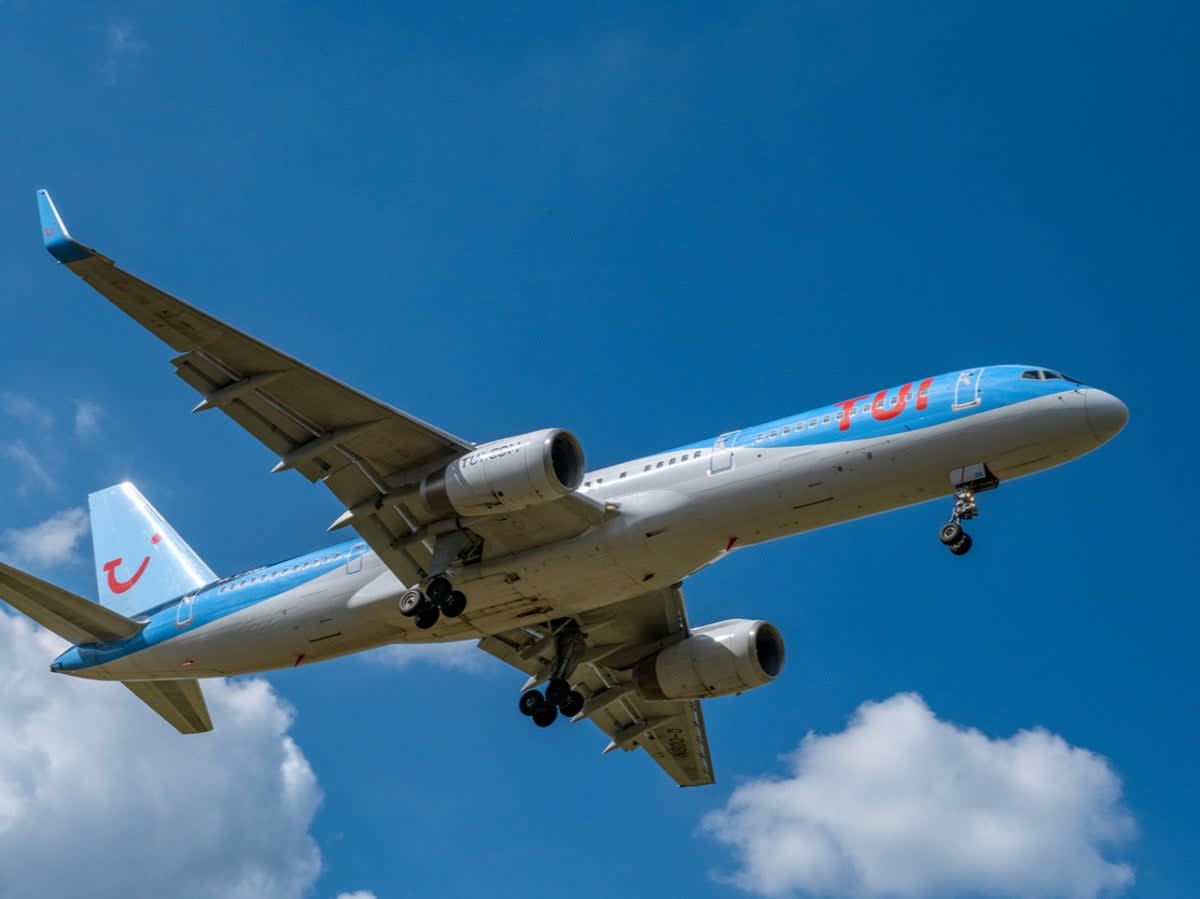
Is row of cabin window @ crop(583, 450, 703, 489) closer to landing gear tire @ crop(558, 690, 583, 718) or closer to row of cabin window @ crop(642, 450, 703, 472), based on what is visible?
row of cabin window @ crop(642, 450, 703, 472)

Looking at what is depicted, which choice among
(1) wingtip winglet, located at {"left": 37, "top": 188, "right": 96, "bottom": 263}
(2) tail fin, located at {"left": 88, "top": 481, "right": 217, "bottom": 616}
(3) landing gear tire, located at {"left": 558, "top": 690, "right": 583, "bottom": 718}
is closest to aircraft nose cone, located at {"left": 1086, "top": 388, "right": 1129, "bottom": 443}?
(3) landing gear tire, located at {"left": 558, "top": 690, "right": 583, "bottom": 718}

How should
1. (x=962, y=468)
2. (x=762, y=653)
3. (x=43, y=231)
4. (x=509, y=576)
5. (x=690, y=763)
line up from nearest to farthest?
(x=43, y=231) → (x=962, y=468) → (x=509, y=576) → (x=762, y=653) → (x=690, y=763)

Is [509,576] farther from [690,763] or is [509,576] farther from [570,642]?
[690,763]

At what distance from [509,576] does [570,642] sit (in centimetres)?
525

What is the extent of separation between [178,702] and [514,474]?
13.7 m

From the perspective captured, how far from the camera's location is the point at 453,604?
3347cm

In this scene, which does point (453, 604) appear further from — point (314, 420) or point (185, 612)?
point (185, 612)

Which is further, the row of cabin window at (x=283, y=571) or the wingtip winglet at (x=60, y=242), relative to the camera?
the row of cabin window at (x=283, y=571)

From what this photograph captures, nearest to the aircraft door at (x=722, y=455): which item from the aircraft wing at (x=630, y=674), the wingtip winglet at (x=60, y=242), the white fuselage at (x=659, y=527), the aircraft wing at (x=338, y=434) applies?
the white fuselage at (x=659, y=527)

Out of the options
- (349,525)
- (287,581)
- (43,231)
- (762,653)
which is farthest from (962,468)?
(43,231)

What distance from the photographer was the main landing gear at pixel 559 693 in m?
37.7

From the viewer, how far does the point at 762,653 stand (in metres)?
38.9

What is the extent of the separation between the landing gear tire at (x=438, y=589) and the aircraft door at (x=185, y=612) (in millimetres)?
7387

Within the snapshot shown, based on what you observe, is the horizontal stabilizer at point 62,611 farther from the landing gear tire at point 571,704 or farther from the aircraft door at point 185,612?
the landing gear tire at point 571,704
